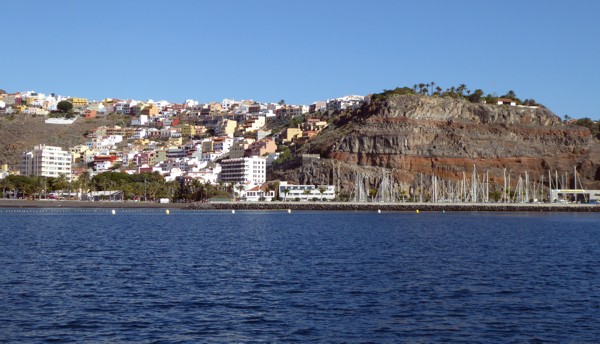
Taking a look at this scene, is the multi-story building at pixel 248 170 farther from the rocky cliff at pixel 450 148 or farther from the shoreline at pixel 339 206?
the shoreline at pixel 339 206

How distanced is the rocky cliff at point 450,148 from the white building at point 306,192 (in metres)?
3.92

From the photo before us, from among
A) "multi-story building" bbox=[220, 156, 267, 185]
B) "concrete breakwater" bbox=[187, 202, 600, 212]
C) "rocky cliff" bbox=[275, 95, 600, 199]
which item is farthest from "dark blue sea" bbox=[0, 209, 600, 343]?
"multi-story building" bbox=[220, 156, 267, 185]

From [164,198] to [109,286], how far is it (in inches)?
5068

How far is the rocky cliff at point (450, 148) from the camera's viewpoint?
158 metres

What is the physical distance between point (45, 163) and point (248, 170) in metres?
49.9

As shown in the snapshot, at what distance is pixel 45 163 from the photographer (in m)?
188

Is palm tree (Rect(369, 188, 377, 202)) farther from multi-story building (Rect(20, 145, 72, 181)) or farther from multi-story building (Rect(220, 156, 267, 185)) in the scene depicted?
multi-story building (Rect(20, 145, 72, 181))

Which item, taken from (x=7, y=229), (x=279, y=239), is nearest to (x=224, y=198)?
(x=7, y=229)

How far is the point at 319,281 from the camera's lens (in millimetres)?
33812

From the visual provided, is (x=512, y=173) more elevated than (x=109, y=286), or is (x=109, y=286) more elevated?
(x=512, y=173)

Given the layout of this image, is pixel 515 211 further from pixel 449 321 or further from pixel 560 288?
pixel 449 321

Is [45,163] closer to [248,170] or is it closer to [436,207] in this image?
[248,170]

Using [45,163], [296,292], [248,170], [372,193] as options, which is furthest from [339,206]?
[296,292]

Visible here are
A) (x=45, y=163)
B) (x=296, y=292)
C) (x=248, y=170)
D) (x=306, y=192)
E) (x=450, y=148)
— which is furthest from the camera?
(x=45, y=163)
